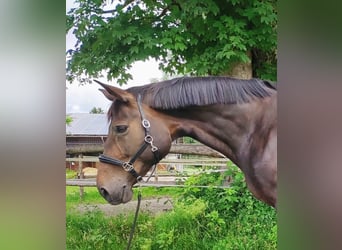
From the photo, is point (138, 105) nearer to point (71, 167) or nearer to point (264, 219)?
point (71, 167)

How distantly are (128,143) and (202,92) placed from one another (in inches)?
14.7

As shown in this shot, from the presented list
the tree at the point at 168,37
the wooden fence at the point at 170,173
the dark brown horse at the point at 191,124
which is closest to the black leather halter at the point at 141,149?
the dark brown horse at the point at 191,124

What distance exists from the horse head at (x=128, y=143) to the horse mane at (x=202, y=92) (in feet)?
0.20

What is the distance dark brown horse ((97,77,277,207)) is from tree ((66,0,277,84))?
0.13 meters

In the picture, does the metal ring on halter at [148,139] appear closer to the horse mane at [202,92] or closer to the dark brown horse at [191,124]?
the dark brown horse at [191,124]

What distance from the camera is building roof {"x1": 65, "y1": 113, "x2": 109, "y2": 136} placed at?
1571 mm

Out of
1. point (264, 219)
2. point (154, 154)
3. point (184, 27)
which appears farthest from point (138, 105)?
point (264, 219)

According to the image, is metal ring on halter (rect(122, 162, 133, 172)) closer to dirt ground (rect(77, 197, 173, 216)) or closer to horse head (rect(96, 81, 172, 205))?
horse head (rect(96, 81, 172, 205))

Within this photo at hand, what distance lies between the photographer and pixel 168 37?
1615 millimetres

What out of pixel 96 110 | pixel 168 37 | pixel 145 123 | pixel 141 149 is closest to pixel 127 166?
pixel 141 149

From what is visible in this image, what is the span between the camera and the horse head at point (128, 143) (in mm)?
1479

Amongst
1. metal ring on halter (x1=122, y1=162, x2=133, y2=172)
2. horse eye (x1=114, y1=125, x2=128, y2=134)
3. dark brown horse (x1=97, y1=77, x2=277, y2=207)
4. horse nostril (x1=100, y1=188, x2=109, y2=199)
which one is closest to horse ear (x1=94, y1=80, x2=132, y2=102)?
dark brown horse (x1=97, y1=77, x2=277, y2=207)

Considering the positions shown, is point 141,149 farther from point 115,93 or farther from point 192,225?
point 192,225
